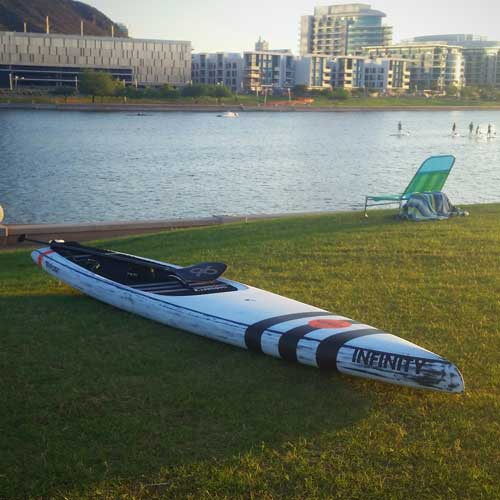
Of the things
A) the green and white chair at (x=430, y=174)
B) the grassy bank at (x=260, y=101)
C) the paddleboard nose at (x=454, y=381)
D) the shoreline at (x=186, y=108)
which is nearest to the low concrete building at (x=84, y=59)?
the grassy bank at (x=260, y=101)

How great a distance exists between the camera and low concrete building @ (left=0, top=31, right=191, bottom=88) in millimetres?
127625

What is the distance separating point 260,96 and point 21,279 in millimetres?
129218

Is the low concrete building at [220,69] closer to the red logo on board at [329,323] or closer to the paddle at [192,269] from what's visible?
the paddle at [192,269]

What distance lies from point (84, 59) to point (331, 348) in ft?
445

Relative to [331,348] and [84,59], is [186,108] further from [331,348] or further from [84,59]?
[331,348]

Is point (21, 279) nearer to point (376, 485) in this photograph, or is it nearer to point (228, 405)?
point (228, 405)

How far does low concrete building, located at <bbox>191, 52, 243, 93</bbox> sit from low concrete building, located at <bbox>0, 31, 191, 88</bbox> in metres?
16.9

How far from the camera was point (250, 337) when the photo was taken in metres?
6.18

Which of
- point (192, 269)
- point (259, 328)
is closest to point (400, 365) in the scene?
point (259, 328)

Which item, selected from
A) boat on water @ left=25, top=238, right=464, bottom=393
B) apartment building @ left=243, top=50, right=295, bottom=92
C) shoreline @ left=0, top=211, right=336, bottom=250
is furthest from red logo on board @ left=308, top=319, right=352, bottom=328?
apartment building @ left=243, top=50, right=295, bottom=92

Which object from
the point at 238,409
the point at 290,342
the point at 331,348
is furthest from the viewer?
the point at 290,342

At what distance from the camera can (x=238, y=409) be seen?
5172 millimetres

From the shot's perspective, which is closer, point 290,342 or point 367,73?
point 290,342

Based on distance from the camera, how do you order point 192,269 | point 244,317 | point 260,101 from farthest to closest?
1. point 260,101
2. point 192,269
3. point 244,317
